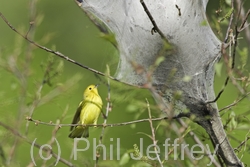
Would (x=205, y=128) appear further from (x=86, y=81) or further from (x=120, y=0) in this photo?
(x=86, y=81)

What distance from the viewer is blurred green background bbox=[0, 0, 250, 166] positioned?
9.78 ft

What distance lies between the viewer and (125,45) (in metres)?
3.19

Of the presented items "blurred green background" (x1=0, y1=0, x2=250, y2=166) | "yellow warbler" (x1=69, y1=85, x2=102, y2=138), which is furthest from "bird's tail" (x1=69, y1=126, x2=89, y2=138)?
"blurred green background" (x1=0, y1=0, x2=250, y2=166)

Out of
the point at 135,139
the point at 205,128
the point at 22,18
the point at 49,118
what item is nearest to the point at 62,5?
the point at 22,18

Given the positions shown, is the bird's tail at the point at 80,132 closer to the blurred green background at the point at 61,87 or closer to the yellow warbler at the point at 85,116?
the yellow warbler at the point at 85,116

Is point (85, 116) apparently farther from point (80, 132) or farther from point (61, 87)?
point (61, 87)

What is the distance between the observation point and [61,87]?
3.23 metres

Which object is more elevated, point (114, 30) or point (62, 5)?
point (62, 5)

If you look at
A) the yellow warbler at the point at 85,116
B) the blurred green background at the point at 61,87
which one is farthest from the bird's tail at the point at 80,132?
the blurred green background at the point at 61,87

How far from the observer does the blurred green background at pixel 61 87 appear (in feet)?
9.78

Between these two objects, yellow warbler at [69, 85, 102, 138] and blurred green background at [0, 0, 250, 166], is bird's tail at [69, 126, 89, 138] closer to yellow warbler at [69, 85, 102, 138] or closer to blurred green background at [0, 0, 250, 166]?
yellow warbler at [69, 85, 102, 138]

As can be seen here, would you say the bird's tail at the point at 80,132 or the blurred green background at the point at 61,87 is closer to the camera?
the blurred green background at the point at 61,87

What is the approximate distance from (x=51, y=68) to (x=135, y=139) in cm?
217

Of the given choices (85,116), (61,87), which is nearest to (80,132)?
(85,116)
